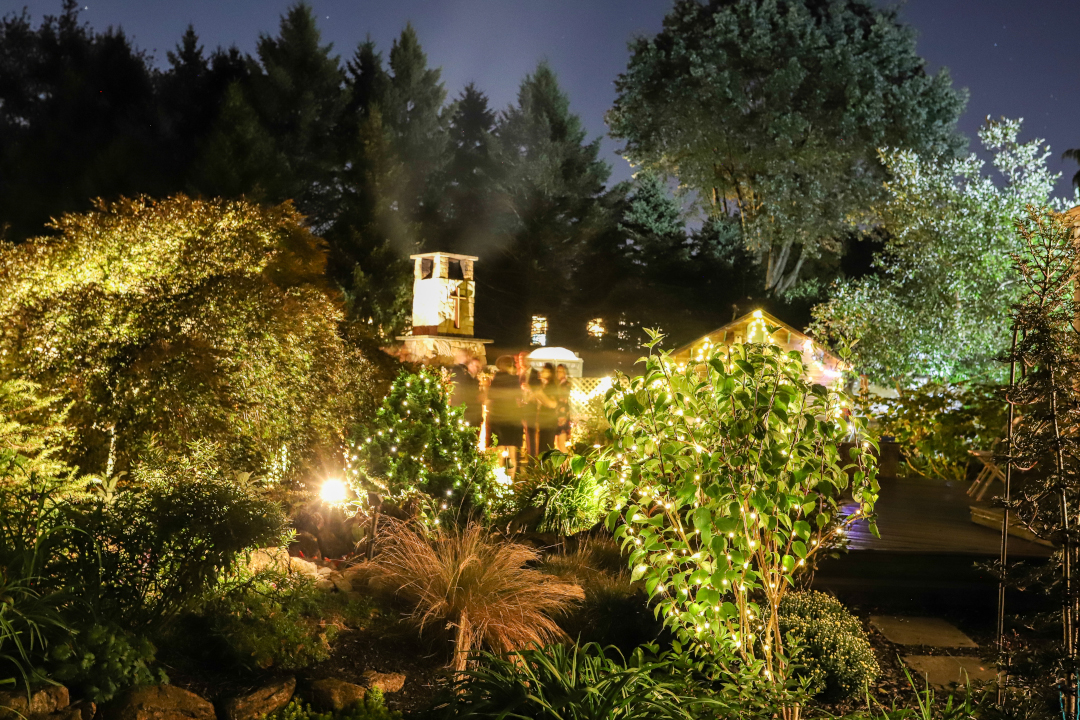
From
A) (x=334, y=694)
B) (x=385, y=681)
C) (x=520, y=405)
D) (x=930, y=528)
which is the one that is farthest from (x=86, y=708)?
(x=520, y=405)

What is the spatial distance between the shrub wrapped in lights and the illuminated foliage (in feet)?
1.57

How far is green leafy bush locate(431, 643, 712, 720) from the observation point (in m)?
2.55

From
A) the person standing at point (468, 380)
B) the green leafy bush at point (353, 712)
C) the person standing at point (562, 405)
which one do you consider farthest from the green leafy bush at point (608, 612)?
the person standing at point (468, 380)

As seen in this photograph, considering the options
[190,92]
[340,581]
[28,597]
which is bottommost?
[340,581]

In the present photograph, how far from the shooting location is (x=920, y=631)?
4.72 metres

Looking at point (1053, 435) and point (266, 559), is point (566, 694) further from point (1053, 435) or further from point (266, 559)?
point (266, 559)

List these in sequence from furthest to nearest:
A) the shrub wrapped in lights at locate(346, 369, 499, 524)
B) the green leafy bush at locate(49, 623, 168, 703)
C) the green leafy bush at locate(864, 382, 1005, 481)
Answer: the green leafy bush at locate(864, 382, 1005, 481) → the shrub wrapped in lights at locate(346, 369, 499, 524) → the green leafy bush at locate(49, 623, 168, 703)

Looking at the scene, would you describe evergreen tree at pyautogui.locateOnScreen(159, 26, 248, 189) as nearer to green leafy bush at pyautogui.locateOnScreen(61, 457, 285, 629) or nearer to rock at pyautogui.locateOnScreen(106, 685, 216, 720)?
green leafy bush at pyautogui.locateOnScreen(61, 457, 285, 629)

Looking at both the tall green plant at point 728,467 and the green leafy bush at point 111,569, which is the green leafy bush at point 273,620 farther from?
the tall green plant at point 728,467

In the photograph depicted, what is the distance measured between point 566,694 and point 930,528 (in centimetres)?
471

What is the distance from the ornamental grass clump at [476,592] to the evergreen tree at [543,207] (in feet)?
58.4

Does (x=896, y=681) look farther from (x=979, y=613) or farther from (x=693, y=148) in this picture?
(x=693, y=148)

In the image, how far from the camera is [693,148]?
2112cm

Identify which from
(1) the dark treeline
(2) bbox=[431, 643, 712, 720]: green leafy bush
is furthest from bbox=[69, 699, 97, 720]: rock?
(1) the dark treeline
